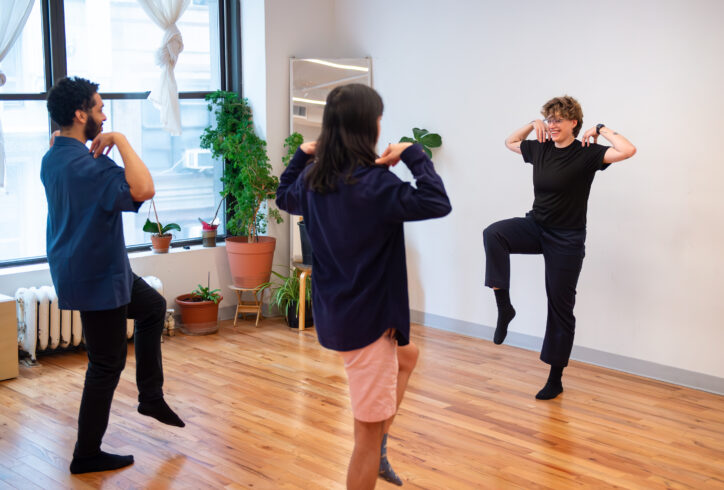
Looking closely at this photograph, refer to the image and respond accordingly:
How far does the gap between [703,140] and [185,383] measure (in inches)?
122

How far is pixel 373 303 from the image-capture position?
2.22 meters

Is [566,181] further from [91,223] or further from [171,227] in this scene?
[171,227]

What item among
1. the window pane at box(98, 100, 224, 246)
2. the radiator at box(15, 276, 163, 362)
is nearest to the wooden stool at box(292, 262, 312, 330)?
the window pane at box(98, 100, 224, 246)

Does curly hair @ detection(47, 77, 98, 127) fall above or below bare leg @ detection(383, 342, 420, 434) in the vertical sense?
above

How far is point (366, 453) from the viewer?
236 cm

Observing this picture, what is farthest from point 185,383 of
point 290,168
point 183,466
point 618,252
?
point 618,252

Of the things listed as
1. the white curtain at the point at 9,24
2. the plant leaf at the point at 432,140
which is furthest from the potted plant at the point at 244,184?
the white curtain at the point at 9,24

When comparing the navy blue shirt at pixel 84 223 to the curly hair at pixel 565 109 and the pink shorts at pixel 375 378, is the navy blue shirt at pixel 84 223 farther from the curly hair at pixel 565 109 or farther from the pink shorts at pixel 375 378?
the curly hair at pixel 565 109

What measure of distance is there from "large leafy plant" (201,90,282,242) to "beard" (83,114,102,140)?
8.07 ft

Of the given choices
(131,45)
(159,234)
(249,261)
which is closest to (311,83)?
(131,45)

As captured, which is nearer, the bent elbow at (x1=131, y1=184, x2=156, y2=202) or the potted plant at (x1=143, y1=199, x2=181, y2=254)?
the bent elbow at (x1=131, y1=184, x2=156, y2=202)

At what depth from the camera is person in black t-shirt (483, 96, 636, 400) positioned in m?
3.91

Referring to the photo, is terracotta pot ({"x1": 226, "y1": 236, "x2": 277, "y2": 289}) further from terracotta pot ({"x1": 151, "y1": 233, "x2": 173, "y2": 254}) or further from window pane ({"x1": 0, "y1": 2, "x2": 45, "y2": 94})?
window pane ({"x1": 0, "y1": 2, "x2": 45, "y2": 94})

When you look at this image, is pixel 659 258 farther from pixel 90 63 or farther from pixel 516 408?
pixel 90 63
